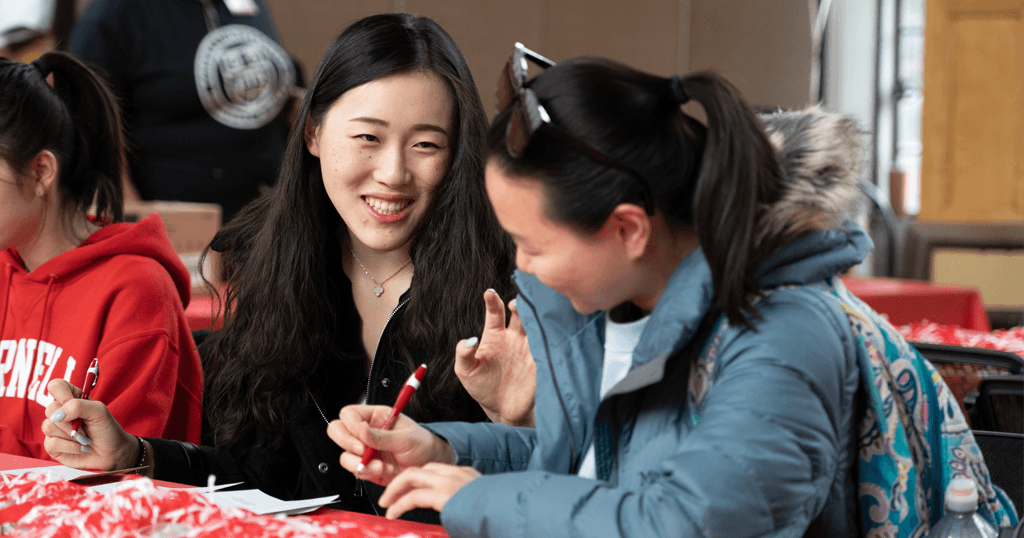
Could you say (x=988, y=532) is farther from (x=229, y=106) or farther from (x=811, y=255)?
(x=229, y=106)

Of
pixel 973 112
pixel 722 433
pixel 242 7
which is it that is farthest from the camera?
pixel 973 112

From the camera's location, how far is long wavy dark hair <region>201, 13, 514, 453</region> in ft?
4.59

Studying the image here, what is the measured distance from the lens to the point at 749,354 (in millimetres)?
820

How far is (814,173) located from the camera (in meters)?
0.91

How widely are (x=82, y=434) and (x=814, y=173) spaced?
3.44 ft

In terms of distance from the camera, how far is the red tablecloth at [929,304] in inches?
121

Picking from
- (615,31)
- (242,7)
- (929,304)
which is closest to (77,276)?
(242,7)

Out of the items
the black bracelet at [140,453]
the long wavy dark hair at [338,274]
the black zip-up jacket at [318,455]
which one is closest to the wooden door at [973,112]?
the long wavy dark hair at [338,274]

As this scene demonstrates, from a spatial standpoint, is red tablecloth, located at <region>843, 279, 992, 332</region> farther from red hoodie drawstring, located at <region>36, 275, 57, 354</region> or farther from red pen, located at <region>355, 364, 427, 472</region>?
red hoodie drawstring, located at <region>36, 275, 57, 354</region>

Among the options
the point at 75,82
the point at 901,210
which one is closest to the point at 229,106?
the point at 75,82

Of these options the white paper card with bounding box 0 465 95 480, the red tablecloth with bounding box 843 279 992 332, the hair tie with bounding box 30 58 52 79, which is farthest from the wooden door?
the white paper card with bounding box 0 465 95 480

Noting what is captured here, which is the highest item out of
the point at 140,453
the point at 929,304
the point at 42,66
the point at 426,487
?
the point at 42,66

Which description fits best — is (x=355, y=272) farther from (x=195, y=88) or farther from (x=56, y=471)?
(x=195, y=88)

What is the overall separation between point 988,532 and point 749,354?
1.04ft
